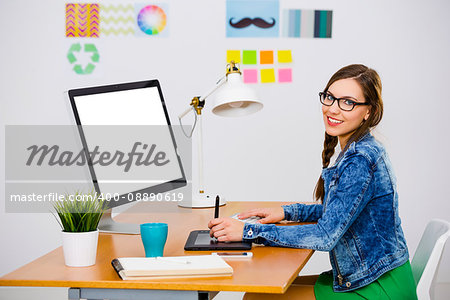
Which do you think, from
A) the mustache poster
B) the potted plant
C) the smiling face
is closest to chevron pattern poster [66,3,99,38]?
the mustache poster

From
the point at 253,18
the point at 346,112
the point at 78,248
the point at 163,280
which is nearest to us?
the point at 163,280

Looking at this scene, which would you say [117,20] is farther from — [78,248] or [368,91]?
[78,248]

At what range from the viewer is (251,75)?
327 cm

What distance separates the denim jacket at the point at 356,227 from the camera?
4.60ft

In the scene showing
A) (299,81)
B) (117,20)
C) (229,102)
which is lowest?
(229,102)

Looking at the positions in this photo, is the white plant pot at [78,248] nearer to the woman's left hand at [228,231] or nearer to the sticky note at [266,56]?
the woman's left hand at [228,231]

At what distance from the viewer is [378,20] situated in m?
3.26

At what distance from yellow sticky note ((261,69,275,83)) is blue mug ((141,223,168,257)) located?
2083 millimetres

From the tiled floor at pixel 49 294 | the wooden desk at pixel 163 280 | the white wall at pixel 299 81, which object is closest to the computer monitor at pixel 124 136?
the wooden desk at pixel 163 280

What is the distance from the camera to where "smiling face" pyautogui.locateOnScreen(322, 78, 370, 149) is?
1.61m

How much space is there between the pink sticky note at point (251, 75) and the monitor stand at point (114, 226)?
1.74 m

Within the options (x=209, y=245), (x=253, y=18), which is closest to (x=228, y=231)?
(x=209, y=245)

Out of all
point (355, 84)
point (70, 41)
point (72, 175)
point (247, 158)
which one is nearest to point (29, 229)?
Answer: point (72, 175)

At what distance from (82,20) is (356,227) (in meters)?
2.46
